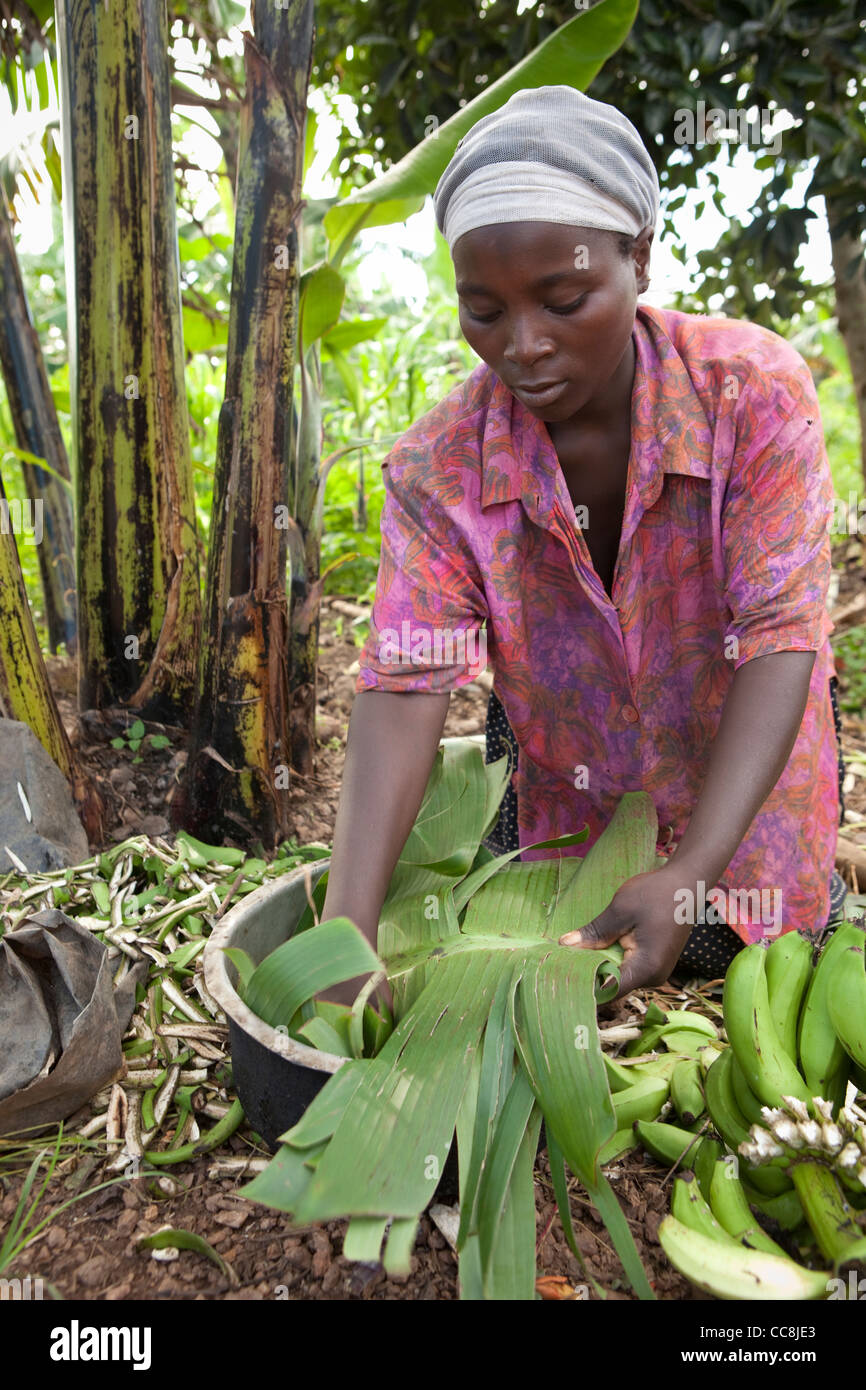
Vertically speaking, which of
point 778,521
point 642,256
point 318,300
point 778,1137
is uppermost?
point 318,300

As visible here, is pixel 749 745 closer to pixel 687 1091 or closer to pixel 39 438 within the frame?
pixel 687 1091

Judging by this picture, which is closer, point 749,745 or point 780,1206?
point 780,1206

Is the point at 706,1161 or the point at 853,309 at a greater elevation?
the point at 853,309

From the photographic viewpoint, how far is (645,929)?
4.10ft

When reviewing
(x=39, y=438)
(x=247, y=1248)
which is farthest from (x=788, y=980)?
(x=39, y=438)

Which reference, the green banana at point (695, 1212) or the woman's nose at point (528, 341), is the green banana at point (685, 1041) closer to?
the green banana at point (695, 1212)

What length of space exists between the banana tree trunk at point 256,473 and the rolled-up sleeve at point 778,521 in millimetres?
962

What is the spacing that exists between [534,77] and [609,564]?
46.2 inches

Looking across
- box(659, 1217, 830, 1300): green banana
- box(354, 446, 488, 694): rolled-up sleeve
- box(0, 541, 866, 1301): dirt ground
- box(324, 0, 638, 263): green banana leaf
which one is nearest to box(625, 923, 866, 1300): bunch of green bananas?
box(659, 1217, 830, 1300): green banana

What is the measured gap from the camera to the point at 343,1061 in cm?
114

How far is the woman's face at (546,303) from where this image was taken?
125cm

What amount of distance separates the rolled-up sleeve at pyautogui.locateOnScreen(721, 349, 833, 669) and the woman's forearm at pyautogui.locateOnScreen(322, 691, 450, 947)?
47cm

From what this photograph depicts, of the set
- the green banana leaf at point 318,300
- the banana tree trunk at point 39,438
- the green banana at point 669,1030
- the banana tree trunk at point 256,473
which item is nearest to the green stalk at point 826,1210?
the green banana at point 669,1030

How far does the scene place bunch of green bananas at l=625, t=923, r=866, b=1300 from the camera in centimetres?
97
